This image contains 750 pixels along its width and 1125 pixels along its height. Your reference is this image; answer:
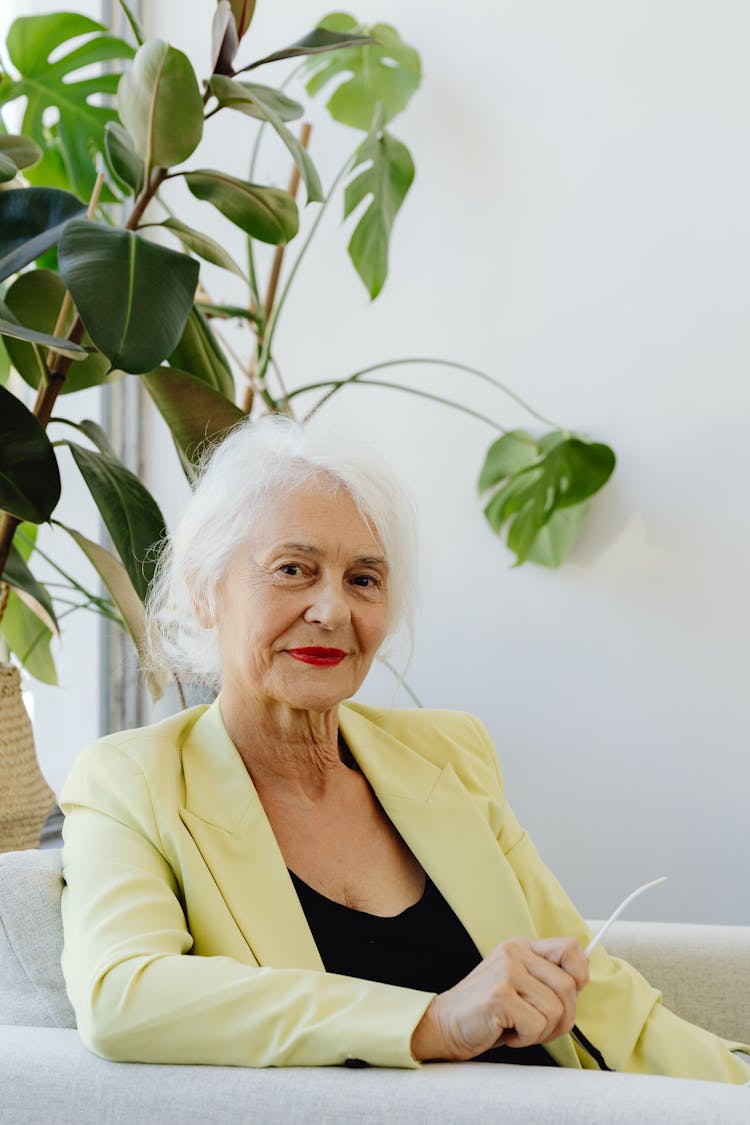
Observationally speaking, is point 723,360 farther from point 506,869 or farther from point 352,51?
point 506,869

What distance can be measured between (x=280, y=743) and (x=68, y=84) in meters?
1.43

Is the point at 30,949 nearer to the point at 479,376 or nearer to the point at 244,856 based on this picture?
the point at 244,856

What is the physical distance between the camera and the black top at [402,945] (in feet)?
4.56

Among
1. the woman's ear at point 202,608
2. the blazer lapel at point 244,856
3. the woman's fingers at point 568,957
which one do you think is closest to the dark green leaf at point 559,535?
the woman's ear at point 202,608

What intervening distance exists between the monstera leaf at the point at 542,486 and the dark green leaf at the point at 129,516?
997mm

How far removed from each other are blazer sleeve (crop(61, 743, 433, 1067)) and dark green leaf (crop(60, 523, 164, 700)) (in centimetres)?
60

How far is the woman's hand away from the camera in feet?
3.65

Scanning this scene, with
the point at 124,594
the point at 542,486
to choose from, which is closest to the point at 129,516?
the point at 124,594

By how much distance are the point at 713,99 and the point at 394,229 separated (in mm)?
735

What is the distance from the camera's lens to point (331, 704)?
1.48 meters

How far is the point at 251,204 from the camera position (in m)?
1.85

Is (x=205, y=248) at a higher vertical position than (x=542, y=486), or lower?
higher

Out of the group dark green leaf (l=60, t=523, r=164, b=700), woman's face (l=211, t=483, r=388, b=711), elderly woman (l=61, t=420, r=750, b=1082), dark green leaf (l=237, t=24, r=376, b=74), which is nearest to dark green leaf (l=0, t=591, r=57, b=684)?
dark green leaf (l=60, t=523, r=164, b=700)

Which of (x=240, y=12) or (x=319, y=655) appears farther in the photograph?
(x=240, y=12)
